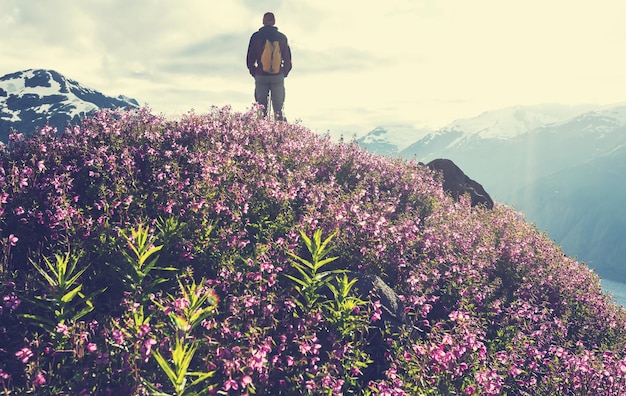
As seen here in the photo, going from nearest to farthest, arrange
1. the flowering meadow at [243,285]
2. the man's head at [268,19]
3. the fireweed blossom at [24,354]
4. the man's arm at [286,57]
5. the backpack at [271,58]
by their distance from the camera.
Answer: the fireweed blossom at [24,354]
the flowering meadow at [243,285]
the backpack at [271,58]
the man's head at [268,19]
the man's arm at [286,57]

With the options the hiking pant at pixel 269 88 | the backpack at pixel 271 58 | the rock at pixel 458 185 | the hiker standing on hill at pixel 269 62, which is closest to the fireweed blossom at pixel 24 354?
the hiker standing on hill at pixel 269 62

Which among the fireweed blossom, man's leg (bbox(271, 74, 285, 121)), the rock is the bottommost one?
the fireweed blossom

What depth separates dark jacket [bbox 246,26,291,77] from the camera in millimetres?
14172

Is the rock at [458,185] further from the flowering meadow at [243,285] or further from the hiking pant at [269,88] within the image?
the hiking pant at [269,88]

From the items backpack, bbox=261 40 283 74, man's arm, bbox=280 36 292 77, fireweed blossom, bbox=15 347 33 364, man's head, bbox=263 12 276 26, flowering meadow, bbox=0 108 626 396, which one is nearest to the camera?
fireweed blossom, bbox=15 347 33 364

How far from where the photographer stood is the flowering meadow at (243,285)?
527 cm

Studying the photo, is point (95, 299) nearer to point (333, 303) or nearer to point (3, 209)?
point (3, 209)

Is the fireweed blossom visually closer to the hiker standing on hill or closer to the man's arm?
the hiker standing on hill

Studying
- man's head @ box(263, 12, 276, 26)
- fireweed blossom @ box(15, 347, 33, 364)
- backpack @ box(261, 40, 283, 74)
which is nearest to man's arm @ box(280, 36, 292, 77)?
backpack @ box(261, 40, 283, 74)

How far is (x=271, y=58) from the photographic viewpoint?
46.8 feet

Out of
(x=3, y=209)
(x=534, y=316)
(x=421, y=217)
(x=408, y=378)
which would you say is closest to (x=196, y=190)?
(x=3, y=209)

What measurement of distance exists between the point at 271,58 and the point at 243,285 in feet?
31.9

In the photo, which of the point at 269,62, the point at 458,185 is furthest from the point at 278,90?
the point at 458,185

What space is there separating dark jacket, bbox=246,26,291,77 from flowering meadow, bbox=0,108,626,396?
4.92 meters
